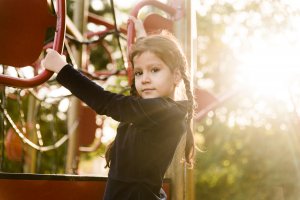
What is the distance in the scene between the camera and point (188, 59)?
1850mm

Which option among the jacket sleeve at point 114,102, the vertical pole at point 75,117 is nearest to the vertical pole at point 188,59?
the jacket sleeve at point 114,102

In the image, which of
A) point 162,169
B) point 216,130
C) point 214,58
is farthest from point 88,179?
point 214,58

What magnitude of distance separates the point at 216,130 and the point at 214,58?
6.72 feet

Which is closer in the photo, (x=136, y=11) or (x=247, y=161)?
(x=136, y=11)

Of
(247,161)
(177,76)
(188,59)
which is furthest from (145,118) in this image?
(247,161)

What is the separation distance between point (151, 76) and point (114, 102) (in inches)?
5.8

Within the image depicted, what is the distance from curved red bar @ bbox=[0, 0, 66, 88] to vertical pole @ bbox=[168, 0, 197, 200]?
62 centimetres

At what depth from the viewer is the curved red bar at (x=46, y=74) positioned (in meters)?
1.25

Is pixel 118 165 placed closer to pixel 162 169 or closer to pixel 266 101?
pixel 162 169

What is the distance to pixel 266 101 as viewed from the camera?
5.34 meters

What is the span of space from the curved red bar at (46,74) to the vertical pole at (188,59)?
2.05 ft

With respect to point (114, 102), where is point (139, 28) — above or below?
above

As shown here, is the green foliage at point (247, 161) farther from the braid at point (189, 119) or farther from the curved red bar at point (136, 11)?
the braid at point (189, 119)

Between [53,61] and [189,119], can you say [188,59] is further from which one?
[53,61]
